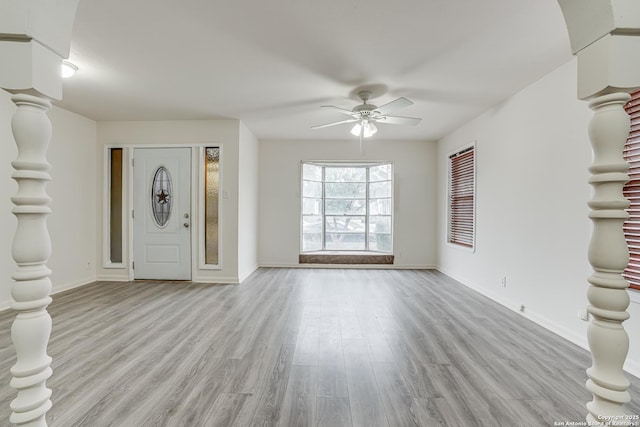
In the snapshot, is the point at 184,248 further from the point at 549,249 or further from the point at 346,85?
the point at 549,249

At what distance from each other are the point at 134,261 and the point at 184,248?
86cm

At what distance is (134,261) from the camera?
15.7 ft

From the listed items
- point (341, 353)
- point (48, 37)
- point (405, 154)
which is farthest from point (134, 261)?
point (405, 154)

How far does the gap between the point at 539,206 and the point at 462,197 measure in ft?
6.14

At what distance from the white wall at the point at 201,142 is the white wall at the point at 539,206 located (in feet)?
12.1

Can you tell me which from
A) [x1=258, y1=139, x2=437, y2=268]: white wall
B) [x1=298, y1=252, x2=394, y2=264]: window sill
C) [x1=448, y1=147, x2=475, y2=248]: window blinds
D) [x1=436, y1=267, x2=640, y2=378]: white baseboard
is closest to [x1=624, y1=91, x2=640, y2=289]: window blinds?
[x1=436, y1=267, x2=640, y2=378]: white baseboard

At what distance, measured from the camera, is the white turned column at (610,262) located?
103 cm

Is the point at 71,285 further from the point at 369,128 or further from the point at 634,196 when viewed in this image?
the point at 634,196

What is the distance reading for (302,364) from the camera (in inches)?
87.0

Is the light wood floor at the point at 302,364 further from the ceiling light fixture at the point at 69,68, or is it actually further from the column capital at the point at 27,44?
the ceiling light fixture at the point at 69,68

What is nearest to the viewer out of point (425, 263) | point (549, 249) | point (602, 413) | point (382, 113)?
point (602, 413)

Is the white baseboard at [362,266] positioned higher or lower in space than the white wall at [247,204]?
lower

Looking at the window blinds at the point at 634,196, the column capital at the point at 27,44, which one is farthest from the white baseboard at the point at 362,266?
the column capital at the point at 27,44

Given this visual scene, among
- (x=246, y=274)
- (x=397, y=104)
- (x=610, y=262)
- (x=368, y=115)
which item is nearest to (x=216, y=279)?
(x=246, y=274)
